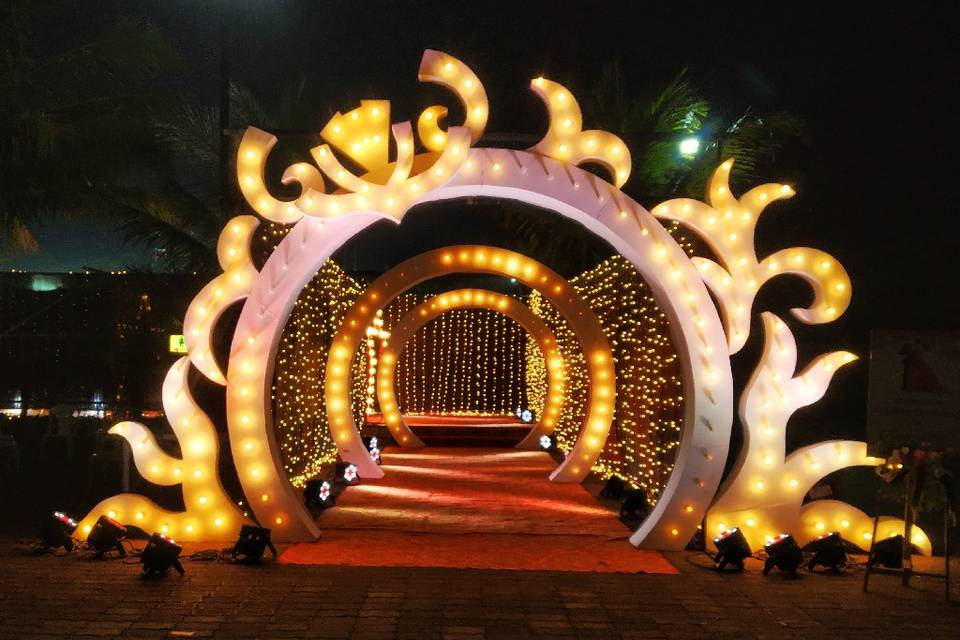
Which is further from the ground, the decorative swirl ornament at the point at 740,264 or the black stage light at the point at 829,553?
the decorative swirl ornament at the point at 740,264

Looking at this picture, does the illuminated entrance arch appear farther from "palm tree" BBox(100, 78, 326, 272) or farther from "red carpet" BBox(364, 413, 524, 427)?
"red carpet" BBox(364, 413, 524, 427)

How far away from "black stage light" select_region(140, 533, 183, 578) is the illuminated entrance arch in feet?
3.80

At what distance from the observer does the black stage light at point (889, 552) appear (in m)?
7.01

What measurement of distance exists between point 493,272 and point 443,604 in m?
8.66

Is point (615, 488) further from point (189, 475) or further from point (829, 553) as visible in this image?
point (189, 475)

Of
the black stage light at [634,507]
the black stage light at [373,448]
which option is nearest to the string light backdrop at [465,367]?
the black stage light at [373,448]

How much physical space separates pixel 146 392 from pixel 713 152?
9506mm

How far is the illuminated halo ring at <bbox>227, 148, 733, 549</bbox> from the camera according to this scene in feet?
25.4

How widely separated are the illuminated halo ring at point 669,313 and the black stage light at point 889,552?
1288 mm

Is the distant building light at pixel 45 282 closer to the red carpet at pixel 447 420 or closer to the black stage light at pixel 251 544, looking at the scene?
the red carpet at pixel 447 420

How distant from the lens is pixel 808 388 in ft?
26.0

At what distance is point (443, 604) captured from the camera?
20.1ft

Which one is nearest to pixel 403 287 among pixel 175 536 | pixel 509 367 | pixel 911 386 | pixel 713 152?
pixel 713 152

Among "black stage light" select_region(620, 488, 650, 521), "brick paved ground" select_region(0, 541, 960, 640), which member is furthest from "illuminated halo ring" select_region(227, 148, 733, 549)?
"black stage light" select_region(620, 488, 650, 521)
